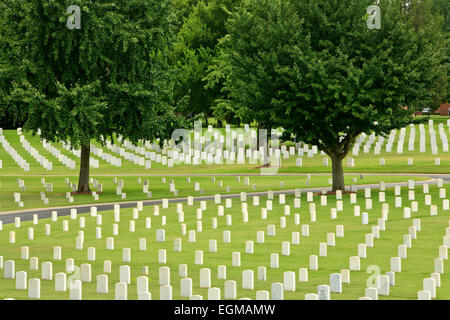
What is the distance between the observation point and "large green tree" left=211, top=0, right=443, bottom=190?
117 ft

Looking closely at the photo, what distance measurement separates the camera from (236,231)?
25.2 metres

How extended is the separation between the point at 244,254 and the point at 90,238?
5.65 meters

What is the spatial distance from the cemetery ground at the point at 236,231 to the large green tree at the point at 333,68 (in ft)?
11.2

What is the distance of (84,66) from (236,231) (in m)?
15.7

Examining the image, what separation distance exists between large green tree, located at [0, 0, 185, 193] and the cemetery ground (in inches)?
131

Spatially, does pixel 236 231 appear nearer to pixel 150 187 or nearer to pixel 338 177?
pixel 338 177

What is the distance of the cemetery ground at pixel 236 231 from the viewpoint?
1639 cm

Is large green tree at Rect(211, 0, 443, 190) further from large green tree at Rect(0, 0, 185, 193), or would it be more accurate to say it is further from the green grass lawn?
the green grass lawn

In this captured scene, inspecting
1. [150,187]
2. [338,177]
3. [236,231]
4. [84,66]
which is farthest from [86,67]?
[236,231]

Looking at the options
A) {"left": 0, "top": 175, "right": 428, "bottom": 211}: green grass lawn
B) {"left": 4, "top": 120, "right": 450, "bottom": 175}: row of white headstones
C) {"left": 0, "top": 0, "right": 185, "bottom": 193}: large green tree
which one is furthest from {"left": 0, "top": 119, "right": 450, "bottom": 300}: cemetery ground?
{"left": 0, "top": 0, "right": 185, "bottom": 193}: large green tree

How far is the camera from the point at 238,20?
39.3m

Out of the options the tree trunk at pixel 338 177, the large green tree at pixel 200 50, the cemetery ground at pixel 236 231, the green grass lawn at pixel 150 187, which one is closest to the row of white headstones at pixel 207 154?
the cemetery ground at pixel 236 231

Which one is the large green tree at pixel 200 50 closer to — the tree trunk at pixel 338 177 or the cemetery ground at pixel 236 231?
the cemetery ground at pixel 236 231

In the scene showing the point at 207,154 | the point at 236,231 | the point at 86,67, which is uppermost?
the point at 86,67
